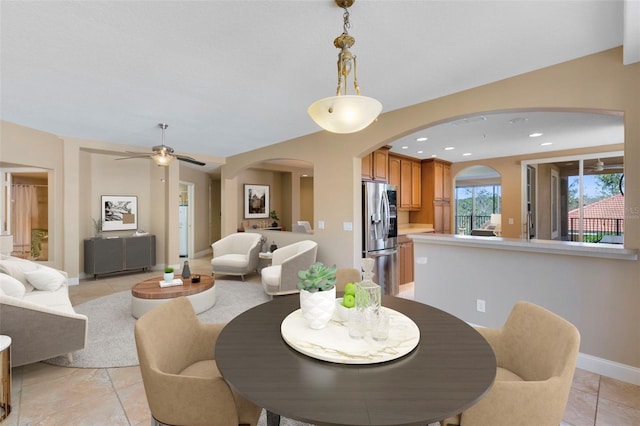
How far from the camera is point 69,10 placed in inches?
73.2

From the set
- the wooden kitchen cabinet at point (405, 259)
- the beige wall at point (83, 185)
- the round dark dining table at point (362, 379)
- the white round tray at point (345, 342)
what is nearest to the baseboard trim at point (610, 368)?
the round dark dining table at point (362, 379)

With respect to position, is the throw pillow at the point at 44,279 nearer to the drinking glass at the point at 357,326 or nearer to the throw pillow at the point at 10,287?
the throw pillow at the point at 10,287

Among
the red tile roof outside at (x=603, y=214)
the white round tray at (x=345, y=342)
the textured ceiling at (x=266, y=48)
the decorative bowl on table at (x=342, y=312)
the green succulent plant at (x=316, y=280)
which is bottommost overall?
the white round tray at (x=345, y=342)

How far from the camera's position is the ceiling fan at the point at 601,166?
18.1ft

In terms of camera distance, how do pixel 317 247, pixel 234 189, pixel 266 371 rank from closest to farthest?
1. pixel 266 371
2. pixel 317 247
3. pixel 234 189

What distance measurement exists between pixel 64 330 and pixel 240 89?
2597 millimetres

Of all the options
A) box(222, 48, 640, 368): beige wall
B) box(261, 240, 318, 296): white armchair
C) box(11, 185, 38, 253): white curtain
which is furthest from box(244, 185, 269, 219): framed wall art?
box(222, 48, 640, 368): beige wall

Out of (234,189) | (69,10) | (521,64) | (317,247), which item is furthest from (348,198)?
(234,189)

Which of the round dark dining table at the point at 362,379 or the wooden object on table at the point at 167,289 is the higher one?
the round dark dining table at the point at 362,379

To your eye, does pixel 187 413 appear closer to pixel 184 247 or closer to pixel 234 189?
pixel 234 189

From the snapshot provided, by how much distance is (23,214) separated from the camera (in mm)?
5574

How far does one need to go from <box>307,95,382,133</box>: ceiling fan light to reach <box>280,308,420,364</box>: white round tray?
105 cm

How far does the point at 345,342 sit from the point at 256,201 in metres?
7.70

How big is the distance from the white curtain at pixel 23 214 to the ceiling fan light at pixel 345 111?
21.9 feet
